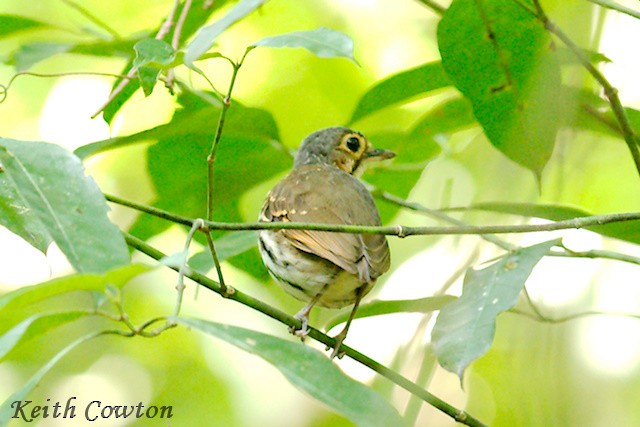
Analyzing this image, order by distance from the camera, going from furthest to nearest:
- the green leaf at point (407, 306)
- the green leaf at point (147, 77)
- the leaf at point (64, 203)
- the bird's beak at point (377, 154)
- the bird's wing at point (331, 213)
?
the bird's beak at point (377, 154), the bird's wing at point (331, 213), the green leaf at point (407, 306), the green leaf at point (147, 77), the leaf at point (64, 203)

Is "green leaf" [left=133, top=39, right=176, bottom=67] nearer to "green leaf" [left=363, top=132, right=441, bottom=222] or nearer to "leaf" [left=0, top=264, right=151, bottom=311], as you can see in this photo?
"leaf" [left=0, top=264, right=151, bottom=311]

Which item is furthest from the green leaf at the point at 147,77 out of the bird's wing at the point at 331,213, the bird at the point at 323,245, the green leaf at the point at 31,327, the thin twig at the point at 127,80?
the bird's wing at the point at 331,213

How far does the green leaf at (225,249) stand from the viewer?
2.53 metres

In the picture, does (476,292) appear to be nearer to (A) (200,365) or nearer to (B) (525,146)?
(B) (525,146)

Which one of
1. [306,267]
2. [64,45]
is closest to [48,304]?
[306,267]

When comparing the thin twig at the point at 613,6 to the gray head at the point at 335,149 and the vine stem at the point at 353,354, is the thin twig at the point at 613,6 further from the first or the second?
the gray head at the point at 335,149

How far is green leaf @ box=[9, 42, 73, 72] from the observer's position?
2.58m

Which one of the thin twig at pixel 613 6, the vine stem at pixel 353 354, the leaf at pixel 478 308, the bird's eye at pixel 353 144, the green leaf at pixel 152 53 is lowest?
the vine stem at pixel 353 354

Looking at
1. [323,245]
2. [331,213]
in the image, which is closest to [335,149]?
[331,213]

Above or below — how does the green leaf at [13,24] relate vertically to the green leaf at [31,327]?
above

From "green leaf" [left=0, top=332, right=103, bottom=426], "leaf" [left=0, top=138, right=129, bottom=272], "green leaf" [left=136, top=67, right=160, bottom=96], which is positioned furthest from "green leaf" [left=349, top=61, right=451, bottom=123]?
"green leaf" [left=0, top=332, right=103, bottom=426]

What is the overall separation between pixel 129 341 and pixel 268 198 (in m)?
2.04

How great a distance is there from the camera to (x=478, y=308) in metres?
2.06

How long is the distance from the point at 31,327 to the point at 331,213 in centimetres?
195
